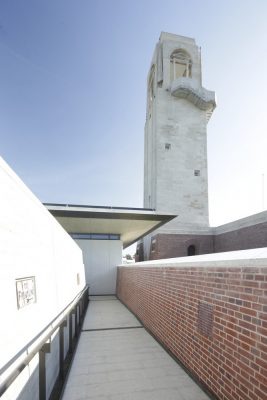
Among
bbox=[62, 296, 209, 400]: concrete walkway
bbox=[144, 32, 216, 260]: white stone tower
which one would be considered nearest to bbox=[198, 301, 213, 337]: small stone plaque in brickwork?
bbox=[62, 296, 209, 400]: concrete walkway

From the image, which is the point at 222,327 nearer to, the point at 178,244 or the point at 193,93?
the point at 178,244

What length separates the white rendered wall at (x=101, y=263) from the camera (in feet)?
49.9

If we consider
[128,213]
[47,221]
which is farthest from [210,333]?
[128,213]

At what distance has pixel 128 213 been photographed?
1162 centimetres

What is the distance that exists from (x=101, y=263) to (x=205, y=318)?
12612mm

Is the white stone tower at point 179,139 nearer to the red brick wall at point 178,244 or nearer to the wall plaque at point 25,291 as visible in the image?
the red brick wall at point 178,244

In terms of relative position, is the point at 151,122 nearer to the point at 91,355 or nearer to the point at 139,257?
the point at 139,257

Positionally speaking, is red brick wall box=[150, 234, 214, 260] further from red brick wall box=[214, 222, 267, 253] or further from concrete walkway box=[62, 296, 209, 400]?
concrete walkway box=[62, 296, 209, 400]

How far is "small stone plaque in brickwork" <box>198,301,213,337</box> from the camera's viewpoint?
3352 millimetres

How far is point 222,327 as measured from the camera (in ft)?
9.98

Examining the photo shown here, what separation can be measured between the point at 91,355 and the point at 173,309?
179cm

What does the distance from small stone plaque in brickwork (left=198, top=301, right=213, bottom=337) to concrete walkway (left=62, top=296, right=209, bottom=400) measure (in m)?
0.74

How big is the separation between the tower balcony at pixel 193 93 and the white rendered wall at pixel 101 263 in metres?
15.1

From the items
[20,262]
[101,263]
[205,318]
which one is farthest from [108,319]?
[101,263]
